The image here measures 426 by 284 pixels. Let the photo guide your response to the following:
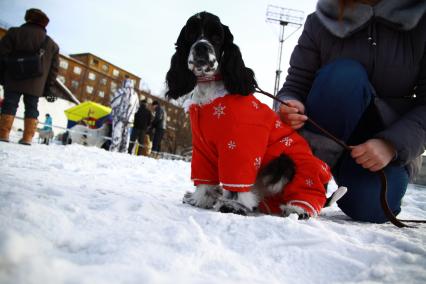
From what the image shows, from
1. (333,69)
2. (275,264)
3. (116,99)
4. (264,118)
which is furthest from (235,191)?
(116,99)

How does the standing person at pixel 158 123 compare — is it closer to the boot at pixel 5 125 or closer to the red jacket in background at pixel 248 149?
the boot at pixel 5 125

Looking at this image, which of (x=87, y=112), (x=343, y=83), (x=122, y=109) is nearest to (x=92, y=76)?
(x=87, y=112)

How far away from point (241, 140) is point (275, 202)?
2.06 ft

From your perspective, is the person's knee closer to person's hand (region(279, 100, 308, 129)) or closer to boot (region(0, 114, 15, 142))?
person's hand (region(279, 100, 308, 129))

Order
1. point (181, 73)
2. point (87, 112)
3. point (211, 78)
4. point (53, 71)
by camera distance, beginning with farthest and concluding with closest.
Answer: point (87, 112) < point (53, 71) < point (181, 73) < point (211, 78)

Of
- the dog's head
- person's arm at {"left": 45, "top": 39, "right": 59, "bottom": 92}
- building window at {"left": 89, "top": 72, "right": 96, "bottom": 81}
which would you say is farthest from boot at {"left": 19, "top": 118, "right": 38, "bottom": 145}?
building window at {"left": 89, "top": 72, "right": 96, "bottom": 81}

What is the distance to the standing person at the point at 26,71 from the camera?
14.8 ft

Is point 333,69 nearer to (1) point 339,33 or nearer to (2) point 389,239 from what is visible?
(1) point 339,33

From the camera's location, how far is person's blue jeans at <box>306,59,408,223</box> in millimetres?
1992

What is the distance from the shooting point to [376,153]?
69.1 inches

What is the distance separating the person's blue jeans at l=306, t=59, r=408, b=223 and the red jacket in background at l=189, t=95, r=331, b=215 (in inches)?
14.7

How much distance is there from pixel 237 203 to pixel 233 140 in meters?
0.40

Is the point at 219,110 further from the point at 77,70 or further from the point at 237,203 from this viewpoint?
the point at 77,70

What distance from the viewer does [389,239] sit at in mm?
1190
